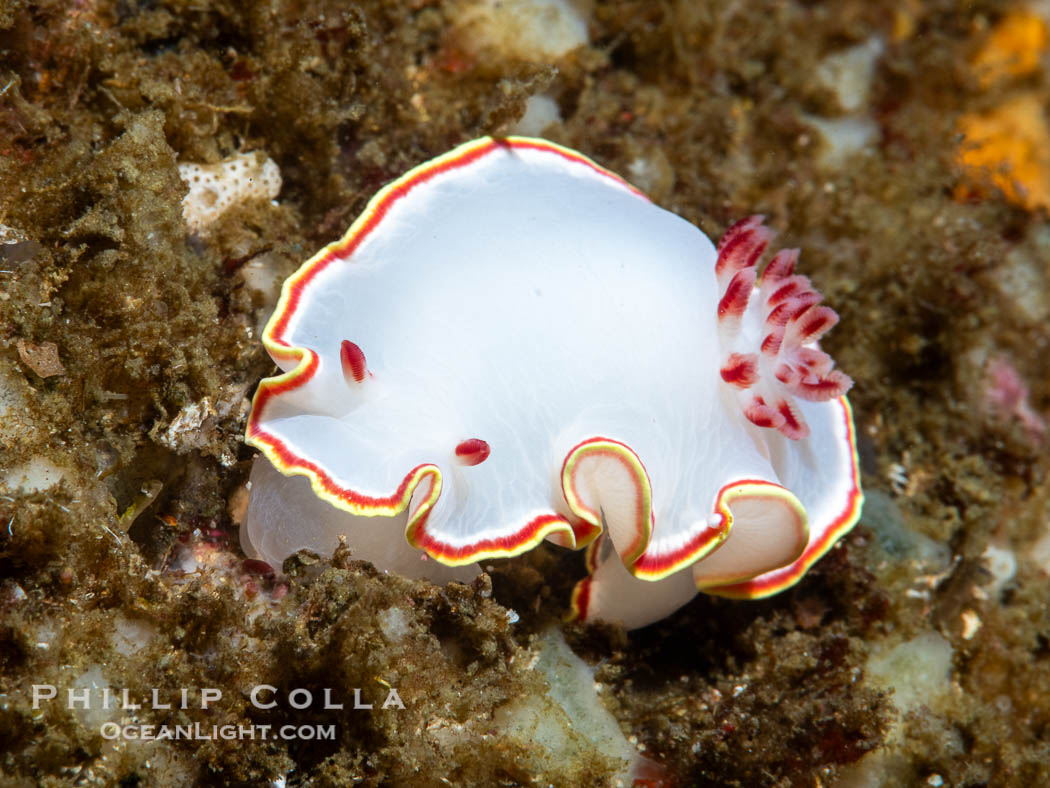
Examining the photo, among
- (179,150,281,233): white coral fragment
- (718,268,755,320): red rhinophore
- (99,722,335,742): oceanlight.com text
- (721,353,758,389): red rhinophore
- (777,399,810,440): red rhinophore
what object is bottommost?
(99,722,335,742): oceanlight.com text

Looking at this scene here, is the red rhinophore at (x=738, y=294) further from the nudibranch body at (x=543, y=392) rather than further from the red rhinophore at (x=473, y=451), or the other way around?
the red rhinophore at (x=473, y=451)

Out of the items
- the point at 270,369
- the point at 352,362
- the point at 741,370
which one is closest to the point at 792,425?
the point at 741,370

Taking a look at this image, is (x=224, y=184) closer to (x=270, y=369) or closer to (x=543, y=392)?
(x=270, y=369)

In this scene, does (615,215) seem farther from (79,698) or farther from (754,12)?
(754,12)

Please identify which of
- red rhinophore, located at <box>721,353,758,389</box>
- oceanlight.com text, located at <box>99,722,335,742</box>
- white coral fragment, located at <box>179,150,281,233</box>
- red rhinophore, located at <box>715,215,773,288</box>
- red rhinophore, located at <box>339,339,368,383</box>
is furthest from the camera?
white coral fragment, located at <box>179,150,281,233</box>

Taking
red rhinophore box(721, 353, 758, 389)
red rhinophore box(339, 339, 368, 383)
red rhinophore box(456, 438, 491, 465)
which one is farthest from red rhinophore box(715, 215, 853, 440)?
red rhinophore box(339, 339, 368, 383)

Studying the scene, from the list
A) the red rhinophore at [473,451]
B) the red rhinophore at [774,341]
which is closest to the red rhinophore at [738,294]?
the red rhinophore at [774,341]

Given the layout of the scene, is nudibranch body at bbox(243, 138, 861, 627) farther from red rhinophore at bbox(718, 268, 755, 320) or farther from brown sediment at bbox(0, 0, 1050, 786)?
brown sediment at bbox(0, 0, 1050, 786)
